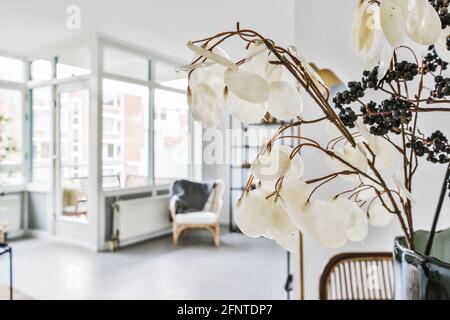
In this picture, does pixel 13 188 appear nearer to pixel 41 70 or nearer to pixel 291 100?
pixel 41 70

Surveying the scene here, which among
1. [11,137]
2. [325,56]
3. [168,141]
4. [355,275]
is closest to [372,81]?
[355,275]

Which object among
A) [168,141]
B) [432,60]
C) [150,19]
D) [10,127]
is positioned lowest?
[432,60]

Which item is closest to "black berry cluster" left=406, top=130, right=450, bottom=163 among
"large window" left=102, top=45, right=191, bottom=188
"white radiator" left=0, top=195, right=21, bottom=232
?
"large window" left=102, top=45, right=191, bottom=188

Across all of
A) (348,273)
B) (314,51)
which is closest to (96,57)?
(314,51)

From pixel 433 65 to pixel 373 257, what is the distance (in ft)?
2.47

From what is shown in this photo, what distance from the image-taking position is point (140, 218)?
4113 millimetres

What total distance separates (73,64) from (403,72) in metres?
4.14

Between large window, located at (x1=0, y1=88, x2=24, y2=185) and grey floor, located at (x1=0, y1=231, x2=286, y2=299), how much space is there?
0.84 meters

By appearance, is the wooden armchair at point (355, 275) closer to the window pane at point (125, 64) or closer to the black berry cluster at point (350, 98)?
the black berry cluster at point (350, 98)

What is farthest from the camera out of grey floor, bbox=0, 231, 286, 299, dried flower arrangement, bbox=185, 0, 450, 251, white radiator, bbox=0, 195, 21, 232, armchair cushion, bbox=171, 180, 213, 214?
armchair cushion, bbox=171, 180, 213, 214

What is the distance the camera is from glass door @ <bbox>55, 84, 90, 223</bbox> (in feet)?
13.0

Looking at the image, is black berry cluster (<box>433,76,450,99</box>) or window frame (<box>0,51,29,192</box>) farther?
window frame (<box>0,51,29,192</box>)

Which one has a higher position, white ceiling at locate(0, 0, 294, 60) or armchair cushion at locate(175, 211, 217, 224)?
white ceiling at locate(0, 0, 294, 60)

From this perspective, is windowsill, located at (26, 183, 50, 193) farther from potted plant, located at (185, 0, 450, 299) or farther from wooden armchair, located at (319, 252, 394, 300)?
potted plant, located at (185, 0, 450, 299)
